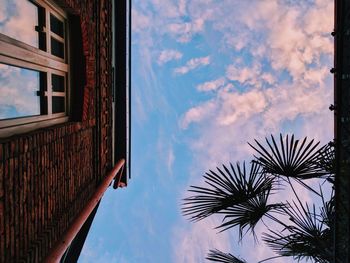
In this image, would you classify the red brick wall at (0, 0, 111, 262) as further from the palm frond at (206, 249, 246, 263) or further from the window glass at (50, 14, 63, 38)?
the palm frond at (206, 249, 246, 263)

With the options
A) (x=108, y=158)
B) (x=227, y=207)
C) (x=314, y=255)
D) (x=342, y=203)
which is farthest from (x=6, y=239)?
(x=108, y=158)

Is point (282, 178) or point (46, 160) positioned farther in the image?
point (282, 178)

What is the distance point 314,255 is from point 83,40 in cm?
552

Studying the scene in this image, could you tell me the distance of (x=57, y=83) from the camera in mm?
5816

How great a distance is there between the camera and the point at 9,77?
4172 mm

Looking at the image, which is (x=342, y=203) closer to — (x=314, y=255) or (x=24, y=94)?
(x=314, y=255)

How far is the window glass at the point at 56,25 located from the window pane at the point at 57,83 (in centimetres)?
76

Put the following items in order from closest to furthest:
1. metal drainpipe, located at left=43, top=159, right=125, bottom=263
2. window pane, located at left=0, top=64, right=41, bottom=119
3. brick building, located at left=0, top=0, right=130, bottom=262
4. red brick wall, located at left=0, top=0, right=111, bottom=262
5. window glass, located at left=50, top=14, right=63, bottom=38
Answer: red brick wall, located at left=0, top=0, right=111, bottom=262 → brick building, located at left=0, top=0, right=130, bottom=262 → window pane, located at left=0, top=64, right=41, bottom=119 → metal drainpipe, located at left=43, top=159, right=125, bottom=263 → window glass, located at left=50, top=14, right=63, bottom=38

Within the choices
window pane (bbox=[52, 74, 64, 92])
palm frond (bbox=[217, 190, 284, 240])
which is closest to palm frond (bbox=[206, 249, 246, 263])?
palm frond (bbox=[217, 190, 284, 240])

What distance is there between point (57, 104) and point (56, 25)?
136 centimetres

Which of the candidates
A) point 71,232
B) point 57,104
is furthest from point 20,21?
point 71,232

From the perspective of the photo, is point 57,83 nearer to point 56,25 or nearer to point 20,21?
point 56,25

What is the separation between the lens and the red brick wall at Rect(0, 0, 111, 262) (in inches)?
147

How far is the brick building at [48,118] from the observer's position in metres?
3.90
